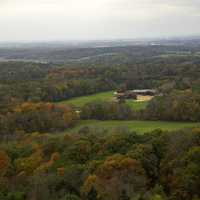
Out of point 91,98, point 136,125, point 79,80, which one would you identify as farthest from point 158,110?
point 79,80

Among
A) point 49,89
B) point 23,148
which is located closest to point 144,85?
point 49,89

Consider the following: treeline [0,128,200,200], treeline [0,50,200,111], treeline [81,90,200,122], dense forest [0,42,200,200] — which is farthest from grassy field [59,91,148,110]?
treeline [0,128,200,200]

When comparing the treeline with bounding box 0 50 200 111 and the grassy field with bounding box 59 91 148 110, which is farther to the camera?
the treeline with bounding box 0 50 200 111

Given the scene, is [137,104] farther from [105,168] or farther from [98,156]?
[105,168]

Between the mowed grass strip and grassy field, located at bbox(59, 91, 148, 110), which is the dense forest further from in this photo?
the mowed grass strip

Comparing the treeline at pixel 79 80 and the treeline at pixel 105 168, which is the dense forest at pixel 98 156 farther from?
the treeline at pixel 79 80

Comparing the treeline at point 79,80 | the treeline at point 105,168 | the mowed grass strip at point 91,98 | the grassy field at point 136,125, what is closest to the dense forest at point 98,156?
the treeline at point 105,168
